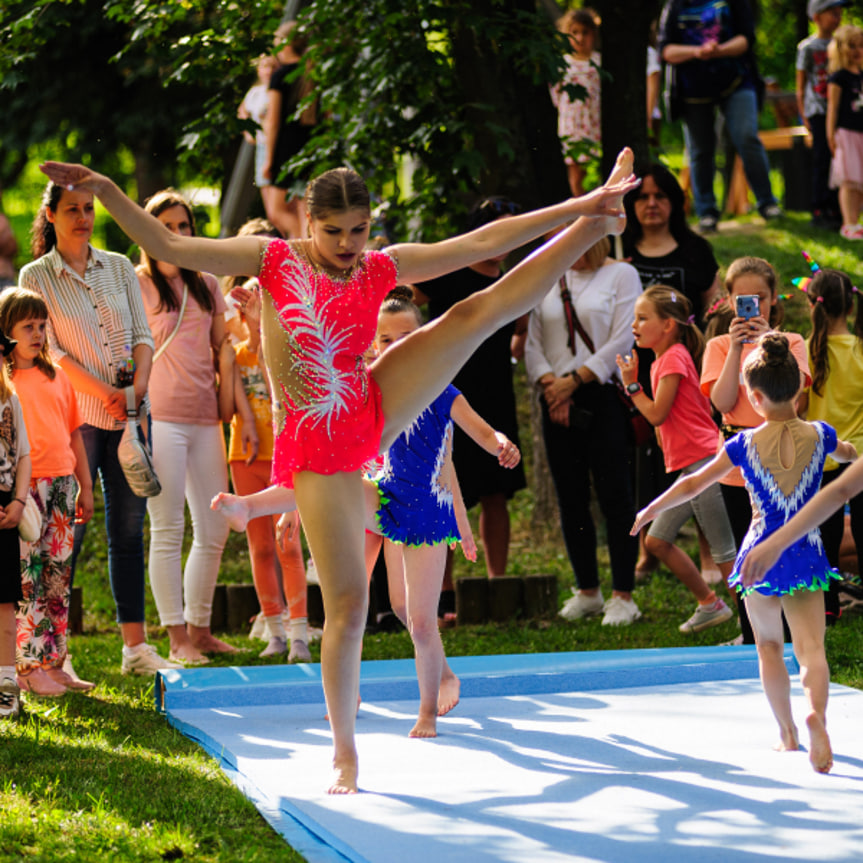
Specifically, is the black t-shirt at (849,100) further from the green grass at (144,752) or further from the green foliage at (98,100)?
the green foliage at (98,100)

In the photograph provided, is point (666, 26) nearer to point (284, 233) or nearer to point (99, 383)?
point (284, 233)

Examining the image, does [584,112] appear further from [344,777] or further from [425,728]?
[344,777]

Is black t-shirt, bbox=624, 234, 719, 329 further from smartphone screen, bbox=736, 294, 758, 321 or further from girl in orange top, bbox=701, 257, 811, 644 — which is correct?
smartphone screen, bbox=736, 294, 758, 321

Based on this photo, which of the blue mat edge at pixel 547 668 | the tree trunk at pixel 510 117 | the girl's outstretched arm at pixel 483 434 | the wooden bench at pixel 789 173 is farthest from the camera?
the wooden bench at pixel 789 173

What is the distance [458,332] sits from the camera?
421 cm

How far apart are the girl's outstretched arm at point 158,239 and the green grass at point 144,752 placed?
1.75 m

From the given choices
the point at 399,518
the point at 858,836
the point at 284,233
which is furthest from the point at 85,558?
the point at 858,836

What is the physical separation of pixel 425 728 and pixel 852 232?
9195 mm

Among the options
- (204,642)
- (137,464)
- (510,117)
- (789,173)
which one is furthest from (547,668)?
(789,173)

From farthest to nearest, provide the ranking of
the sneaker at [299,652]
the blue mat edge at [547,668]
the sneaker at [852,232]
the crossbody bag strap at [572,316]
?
the sneaker at [852,232] < the crossbody bag strap at [572,316] < the sneaker at [299,652] < the blue mat edge at [547,668]

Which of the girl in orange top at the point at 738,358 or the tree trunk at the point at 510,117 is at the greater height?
the tree trunk at the point at 510,117

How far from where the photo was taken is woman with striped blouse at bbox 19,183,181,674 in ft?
19.9

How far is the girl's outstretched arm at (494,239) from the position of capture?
13.8ft

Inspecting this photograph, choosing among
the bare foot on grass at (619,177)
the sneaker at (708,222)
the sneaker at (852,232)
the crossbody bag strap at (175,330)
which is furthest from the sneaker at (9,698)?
the sneaker at (852,232)
